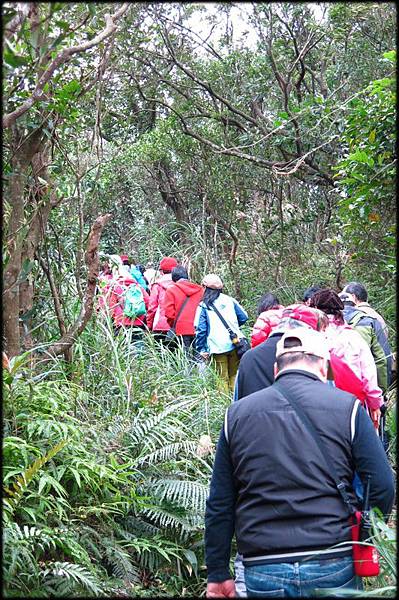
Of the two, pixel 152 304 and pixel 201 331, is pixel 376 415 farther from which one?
pixel 152 304

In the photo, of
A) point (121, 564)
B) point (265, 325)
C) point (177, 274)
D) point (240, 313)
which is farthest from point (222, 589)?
point (177, 274)

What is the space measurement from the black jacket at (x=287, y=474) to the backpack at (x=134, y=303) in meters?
5.26

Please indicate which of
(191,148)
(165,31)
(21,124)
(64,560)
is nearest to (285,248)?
(191,148)

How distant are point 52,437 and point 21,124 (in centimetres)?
225

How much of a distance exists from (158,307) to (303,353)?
6433 mm

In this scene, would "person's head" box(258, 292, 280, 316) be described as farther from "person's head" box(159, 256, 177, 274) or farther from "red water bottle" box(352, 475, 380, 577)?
"red water bottle" box(352, 475, 380, 577)

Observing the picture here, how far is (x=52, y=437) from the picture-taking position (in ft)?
16.3

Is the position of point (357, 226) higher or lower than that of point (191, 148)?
lower

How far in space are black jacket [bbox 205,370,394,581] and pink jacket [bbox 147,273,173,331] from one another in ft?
20.5

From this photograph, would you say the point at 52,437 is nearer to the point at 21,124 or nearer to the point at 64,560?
the point at 64,560

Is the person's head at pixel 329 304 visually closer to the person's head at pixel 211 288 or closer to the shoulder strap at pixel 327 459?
the shoulder strap at pixel 327 459

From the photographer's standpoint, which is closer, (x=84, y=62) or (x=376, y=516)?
(x=376, y=516)

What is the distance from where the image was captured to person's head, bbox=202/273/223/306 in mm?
8791

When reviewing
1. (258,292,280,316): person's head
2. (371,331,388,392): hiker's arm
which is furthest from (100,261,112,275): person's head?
(371,331,388,392): hiker's arm
